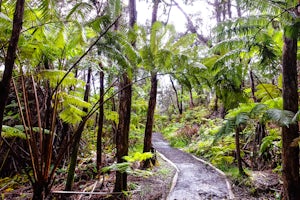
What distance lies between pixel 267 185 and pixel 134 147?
544 cm

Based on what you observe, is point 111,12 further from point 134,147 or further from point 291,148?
point 134,147

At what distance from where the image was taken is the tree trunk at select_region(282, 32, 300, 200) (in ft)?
10.8

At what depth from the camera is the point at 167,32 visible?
184 inches

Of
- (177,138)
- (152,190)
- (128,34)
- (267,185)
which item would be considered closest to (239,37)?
(128,34)

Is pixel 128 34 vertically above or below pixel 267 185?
above

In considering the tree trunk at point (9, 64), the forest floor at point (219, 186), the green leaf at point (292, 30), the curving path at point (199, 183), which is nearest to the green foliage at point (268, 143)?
the forest floor at point (219, 186)

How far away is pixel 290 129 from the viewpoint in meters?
3.33

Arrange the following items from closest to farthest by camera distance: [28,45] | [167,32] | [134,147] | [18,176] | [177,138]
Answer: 1. [28,45]
2. [167,32]
3. [18,176]
4. [134,147]
5. [177,138]

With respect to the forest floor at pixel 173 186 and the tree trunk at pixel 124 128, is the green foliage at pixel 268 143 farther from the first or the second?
the tree trunk at pixel 124 128

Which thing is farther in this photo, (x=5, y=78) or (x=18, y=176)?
(x=18, y=176)

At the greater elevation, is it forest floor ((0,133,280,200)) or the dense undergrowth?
the dense undergrowth

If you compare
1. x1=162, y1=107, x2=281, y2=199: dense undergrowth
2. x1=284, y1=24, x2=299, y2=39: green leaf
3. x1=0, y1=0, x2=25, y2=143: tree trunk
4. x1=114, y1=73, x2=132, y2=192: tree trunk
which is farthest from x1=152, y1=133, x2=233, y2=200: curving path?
x1=0, y1=0, x2=25, y2=143: tree trunk

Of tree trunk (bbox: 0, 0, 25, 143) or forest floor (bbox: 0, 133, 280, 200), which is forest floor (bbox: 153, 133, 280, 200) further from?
tree trunk (bbox: 0, 0, 25, 143)

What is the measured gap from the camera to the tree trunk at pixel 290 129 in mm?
3299
